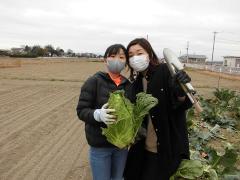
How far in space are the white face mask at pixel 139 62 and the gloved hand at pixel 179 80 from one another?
35 centimetres

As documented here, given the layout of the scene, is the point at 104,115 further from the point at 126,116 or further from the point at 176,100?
the point at 176,100

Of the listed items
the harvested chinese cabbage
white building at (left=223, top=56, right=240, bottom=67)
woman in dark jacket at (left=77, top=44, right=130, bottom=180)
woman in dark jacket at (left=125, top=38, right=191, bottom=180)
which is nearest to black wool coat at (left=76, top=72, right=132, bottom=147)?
woman in dark jacket at (left=77, top=44, right=130, bottom=180)

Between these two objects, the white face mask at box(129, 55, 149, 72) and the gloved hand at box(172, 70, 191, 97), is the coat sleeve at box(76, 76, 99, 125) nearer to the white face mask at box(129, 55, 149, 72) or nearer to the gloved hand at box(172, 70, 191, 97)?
the white face mask at box(129, 55, 149, 72)

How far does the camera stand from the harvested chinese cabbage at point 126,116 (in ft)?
10.4

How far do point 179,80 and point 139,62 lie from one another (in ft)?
1.57

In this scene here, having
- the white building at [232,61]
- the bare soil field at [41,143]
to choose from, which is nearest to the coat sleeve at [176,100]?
the bare soil field at [41,143]

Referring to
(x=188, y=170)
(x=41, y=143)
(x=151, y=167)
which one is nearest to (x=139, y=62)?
(x=151, y=167)

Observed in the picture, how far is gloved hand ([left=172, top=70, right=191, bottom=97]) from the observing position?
3.04 m

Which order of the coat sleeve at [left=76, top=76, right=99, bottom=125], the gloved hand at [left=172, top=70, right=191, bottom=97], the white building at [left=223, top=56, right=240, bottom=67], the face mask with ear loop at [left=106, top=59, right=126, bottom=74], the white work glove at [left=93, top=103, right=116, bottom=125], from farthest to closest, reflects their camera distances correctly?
1. the white building at [left=223, top=56, right=240, bottom=67]
2. the face mask with ear loop at [left=106, top=59, right=126, bottom=74]
3. the coat sleeve at [left=76, top=76, right=99, bottom=125]
4. the white work glove at [left=93, top=103, right=116, bottom=125]
5. the gloved hand at [left=172, top=70, right=191, bottom=97]

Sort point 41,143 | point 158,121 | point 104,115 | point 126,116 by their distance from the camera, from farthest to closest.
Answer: point 41,143, point 158,121, point 126,116, point 104,115

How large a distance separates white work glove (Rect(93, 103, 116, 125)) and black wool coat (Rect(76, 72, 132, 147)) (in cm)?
7

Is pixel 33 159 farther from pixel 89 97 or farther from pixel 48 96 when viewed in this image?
pixel 48 96

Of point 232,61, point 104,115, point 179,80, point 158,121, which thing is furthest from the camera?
point 232,61

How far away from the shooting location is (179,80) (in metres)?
3.05
